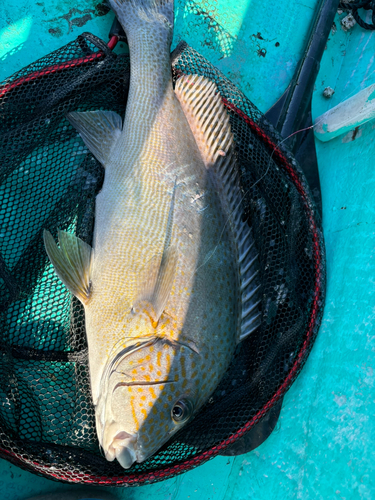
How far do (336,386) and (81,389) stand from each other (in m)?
1.63

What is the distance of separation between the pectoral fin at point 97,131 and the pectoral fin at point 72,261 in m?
0.58

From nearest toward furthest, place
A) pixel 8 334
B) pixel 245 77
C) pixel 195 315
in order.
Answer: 1. pixel 195 315
2. pixel 8 334
3. pixel 245 77

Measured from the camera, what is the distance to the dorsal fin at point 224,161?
2340 mm

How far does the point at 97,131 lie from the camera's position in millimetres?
2498

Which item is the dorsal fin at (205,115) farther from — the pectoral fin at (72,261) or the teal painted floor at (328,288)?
the pectoral fin at (72,261)

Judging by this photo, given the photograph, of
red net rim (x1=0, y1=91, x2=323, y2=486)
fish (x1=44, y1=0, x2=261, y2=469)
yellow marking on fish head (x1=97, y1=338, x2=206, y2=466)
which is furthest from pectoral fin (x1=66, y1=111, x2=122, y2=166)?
yellow marking on fish head (x1=97, y1=338, x2=206, y2=466)

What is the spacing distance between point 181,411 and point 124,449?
0.33 meters

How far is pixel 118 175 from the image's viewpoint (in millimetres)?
2385

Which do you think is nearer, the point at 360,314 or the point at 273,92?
the point at 360,314

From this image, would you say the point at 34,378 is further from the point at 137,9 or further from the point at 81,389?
the point at 137,9

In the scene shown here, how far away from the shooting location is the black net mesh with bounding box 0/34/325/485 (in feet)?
7.43

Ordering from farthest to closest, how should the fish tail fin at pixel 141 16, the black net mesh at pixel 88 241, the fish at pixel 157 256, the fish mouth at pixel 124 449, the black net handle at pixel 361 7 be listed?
1. the black net handle at pixel 361 7
2. the fish tail fin at pixel 141 16
3. the black net mesh at pixel 88 241
4. the fish at pixel 157 256
5. the fish mouth at pixel 124 449

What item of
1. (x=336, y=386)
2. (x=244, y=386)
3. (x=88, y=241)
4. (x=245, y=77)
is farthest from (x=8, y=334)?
(x=245, y=77)

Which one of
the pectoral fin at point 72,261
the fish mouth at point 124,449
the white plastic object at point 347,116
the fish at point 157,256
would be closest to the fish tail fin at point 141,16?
the fish at point 157,256
